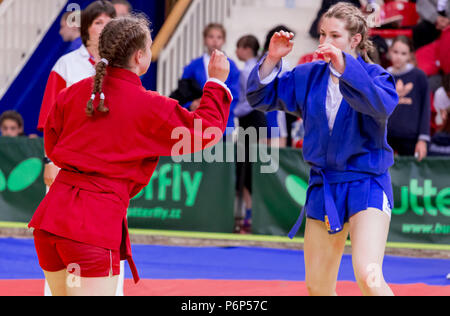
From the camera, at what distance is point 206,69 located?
793cm

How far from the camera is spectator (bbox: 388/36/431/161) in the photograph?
24.6 feet

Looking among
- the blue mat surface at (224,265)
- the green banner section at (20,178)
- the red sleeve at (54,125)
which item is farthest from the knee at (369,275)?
the green banner section at (20,178)

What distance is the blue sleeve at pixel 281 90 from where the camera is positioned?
390 centimetres

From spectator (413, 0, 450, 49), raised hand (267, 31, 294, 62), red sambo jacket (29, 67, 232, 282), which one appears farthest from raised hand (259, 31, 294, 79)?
spectator (413, 0, 450, 49)

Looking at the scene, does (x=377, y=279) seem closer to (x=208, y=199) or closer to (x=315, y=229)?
(x=315, y=229)

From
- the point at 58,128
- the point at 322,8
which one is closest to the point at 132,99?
the point at 58,128

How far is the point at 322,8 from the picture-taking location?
30.9 feet

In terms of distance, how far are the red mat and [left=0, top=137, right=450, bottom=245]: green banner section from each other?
6.41 feet

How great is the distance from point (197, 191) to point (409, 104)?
7.95 ft

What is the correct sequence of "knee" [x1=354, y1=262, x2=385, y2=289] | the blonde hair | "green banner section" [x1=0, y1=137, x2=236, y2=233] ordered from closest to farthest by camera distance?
"knee" [x1=354, y1=262, x2=385, y2=289], the blonde hair, "green banner section" [x1=0, y1=137, x2=236, y2=233]

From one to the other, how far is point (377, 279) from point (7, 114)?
6373 millimetres

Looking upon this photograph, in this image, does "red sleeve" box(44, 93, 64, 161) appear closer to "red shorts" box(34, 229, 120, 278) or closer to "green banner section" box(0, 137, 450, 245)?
"red shorts" box(34, 229, 120, 278)

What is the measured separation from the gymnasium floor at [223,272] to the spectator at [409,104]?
4.29 ft

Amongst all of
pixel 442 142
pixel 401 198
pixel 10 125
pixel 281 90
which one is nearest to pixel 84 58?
pixel 281 90
